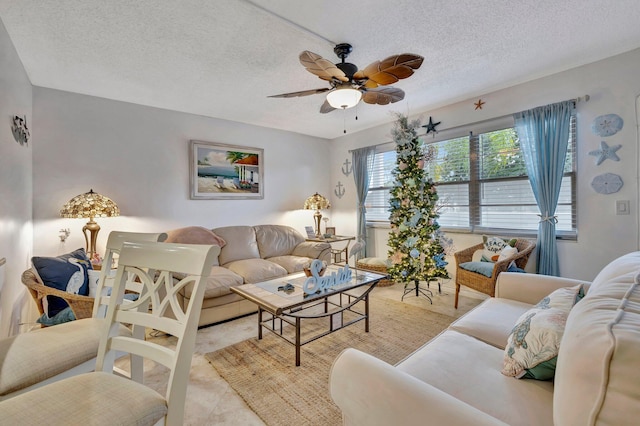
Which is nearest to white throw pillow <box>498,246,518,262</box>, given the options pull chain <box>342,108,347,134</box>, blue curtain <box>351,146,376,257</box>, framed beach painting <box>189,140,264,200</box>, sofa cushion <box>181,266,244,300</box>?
blue curtain <box>351,146,376,257</box>

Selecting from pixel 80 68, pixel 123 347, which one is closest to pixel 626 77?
pixel 123 347

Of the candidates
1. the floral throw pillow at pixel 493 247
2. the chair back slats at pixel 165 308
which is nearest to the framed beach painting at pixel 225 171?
the chair back slats at pixel 165 308

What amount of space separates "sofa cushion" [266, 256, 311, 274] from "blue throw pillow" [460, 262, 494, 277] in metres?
1.89

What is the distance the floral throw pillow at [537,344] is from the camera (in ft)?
3.58

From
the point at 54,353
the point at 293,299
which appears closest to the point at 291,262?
the point at 293,299

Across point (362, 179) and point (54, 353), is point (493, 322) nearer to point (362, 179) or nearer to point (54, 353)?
point (54, 353)

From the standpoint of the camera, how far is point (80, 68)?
2658 mm

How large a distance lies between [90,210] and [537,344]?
3.72m

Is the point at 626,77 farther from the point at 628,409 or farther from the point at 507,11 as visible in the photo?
the point at 628,409

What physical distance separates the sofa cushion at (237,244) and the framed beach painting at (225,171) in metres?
0.59

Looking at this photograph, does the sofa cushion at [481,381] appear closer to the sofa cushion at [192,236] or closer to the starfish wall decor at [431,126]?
the sofa cushion at [192,236]

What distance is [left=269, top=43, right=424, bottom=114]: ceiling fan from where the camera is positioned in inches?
75.9

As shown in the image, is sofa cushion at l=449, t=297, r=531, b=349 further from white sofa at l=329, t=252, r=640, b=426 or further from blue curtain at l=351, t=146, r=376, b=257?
blue curtain at l=351, t=146, r=376, b=257

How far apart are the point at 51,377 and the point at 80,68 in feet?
9.08
